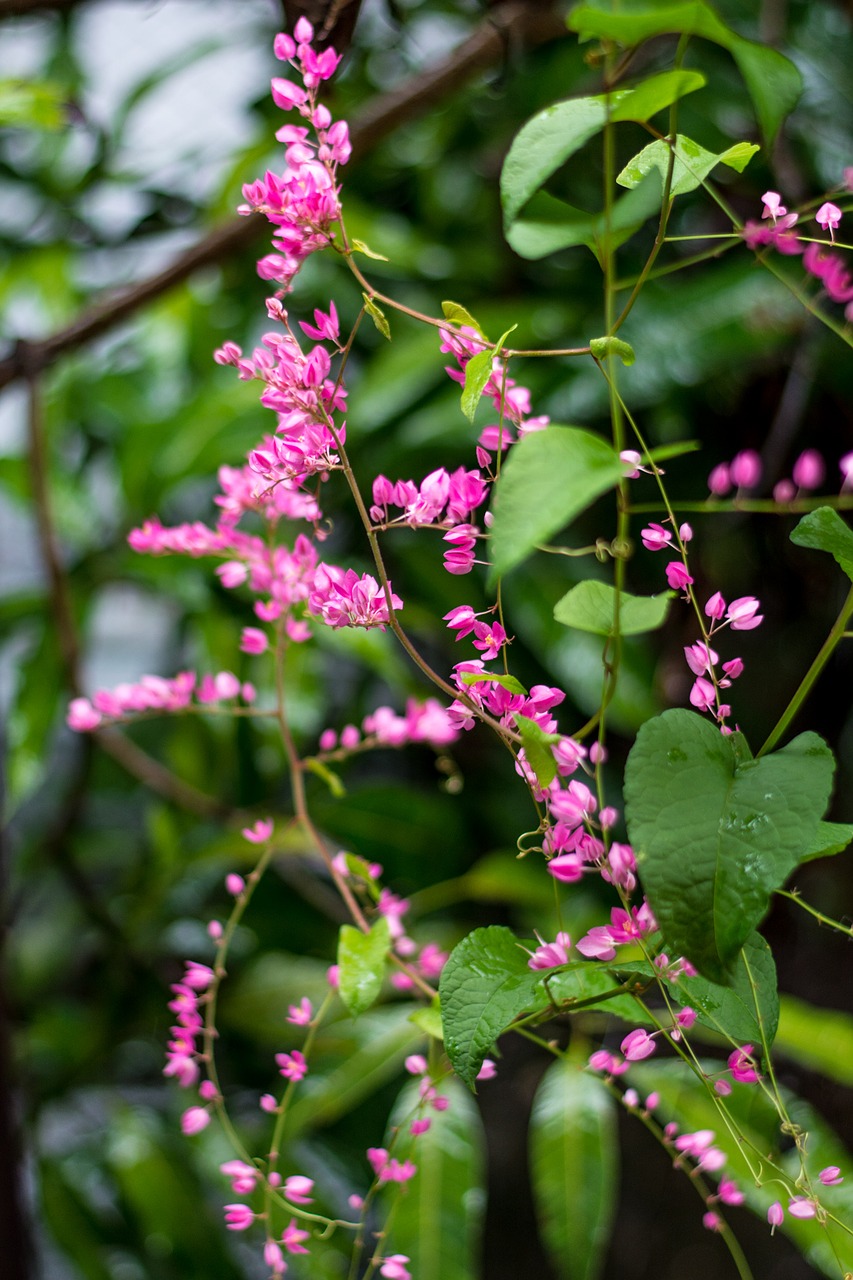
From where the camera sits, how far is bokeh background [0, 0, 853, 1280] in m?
0.69

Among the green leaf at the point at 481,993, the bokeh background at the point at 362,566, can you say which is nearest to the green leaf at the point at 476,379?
the green leaf at the point at 481,993

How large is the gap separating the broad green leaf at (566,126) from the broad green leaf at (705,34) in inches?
0.4

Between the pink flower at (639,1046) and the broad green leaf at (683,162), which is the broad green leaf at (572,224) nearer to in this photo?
the broad green leaf at (683,162)

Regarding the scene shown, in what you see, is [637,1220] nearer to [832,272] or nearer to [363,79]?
[832,272]

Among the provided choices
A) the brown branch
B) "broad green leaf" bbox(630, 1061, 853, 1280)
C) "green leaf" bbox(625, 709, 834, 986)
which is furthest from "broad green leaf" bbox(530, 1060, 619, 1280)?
the brown branch

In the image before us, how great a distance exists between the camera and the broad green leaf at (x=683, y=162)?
0.23 meters

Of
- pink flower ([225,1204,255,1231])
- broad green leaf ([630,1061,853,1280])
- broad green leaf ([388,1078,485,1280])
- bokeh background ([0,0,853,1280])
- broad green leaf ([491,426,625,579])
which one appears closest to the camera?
broad green leaf ([491,426,625,579])

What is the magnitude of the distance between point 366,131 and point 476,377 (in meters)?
0.45

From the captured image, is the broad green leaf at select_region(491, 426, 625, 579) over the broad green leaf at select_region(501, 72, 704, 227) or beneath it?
beneath

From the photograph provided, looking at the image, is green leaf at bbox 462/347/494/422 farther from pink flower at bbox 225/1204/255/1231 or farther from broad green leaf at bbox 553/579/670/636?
pink flower at bbox 225/1204/255/1231

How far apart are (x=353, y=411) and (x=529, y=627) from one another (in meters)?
0.22

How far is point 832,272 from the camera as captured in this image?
0.85ft

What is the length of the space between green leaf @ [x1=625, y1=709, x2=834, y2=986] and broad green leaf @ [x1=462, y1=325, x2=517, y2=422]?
0.25 feet

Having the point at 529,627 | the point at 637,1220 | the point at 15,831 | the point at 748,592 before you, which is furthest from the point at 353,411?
the point at 637,1220
